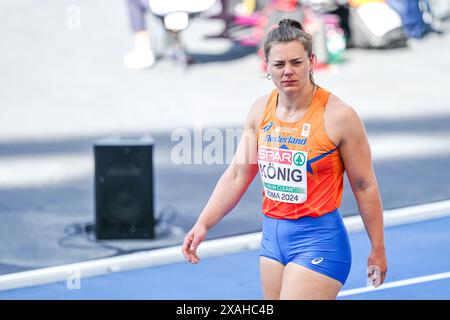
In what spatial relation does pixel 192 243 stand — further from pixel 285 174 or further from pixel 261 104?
pixel 261 104

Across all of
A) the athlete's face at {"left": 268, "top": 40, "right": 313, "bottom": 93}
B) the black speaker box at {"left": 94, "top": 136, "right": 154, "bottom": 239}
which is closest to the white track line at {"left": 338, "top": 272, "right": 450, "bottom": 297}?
the black speaker box at {"left": 94, "top": 136, "right": 154, "bottom": 239}

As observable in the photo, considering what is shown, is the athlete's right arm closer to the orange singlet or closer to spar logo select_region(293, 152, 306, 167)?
the orange singlet

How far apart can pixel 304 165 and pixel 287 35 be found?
702mm

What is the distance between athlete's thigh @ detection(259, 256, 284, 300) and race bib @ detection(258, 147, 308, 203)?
359 millimetres

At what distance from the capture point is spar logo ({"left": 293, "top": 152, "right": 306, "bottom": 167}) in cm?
544

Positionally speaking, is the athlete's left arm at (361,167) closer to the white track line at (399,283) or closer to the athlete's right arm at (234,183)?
the athlete's right arm at (234,183)

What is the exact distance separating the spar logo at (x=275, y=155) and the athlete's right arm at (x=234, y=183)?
12cm

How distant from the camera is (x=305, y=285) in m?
5.34

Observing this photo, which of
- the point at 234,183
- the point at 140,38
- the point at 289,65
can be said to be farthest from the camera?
the point at 140,38

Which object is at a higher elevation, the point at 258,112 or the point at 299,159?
the point at 258,112

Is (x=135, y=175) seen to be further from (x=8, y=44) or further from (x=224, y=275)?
(x=8, y=44)

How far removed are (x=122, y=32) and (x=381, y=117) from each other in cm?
698

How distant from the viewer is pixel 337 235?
5.52m

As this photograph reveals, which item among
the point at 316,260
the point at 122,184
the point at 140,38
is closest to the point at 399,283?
the point at 122,184
